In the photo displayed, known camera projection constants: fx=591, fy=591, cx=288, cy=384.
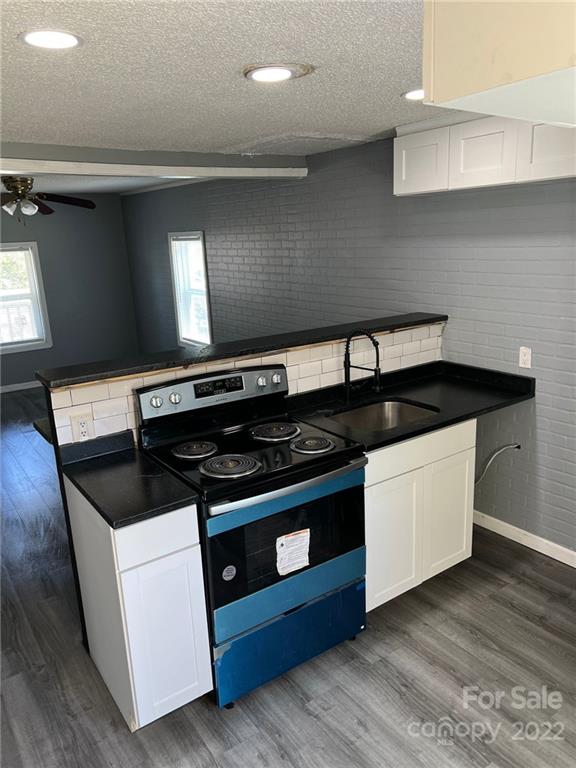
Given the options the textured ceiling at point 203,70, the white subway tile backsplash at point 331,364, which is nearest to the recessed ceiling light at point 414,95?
the textured ceiling at point 203,70

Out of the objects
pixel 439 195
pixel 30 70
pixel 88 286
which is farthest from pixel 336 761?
pixel 88 286

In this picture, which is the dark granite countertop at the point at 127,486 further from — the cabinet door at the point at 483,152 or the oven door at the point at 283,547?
the cabinet door at the point at 483,152

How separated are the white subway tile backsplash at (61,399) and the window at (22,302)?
544 cm

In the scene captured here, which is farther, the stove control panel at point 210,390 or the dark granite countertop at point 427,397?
the dark granite countertop at point 427,397

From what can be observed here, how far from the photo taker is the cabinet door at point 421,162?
2965 mm

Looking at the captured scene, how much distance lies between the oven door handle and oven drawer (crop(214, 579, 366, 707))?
50 centimetres

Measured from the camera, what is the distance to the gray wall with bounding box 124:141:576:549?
2.84 m

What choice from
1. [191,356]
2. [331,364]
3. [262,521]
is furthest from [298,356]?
[262,521]

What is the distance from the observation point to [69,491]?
2.25 metres

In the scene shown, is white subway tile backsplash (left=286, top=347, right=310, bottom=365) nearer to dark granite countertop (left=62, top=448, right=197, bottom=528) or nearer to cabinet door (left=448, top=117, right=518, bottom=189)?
dark granite countertop (left=62, top=448, right=197, bottom=528)

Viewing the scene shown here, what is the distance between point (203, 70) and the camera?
1964mm

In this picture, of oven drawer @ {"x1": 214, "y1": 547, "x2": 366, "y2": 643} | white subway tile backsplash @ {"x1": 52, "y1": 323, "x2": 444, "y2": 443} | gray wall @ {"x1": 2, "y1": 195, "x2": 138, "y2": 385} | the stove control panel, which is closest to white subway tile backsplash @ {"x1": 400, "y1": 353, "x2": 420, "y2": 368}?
white subway tile backsplash @ {"x1": 52, "y1": 323, "x2": 444, "y2": 443}

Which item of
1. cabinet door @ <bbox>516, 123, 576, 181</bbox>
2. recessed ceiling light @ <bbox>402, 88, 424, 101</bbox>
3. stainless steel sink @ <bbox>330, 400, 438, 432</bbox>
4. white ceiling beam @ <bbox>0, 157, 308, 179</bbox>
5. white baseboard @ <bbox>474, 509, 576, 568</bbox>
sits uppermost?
recessed ceiling light @ <bbox>402, 88, 424, 101</bbox>

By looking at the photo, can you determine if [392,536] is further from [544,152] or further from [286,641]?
[544,152]
